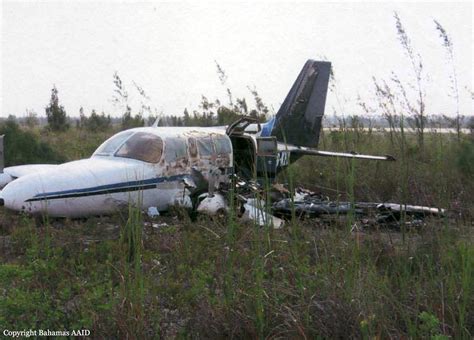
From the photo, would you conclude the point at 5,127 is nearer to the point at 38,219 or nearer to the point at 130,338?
the point at 38,219

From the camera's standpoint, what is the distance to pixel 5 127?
17.9 meters

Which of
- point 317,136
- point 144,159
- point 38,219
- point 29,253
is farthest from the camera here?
point 317,136

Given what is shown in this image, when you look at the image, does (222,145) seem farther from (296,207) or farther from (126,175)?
(296,207)

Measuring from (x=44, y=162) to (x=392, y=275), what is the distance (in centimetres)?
1273

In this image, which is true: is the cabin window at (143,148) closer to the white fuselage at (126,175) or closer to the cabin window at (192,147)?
the white fuselage at (126,175)

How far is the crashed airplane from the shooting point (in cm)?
892

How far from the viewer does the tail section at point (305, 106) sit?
14.1m

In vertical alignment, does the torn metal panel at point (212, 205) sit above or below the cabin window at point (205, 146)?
below

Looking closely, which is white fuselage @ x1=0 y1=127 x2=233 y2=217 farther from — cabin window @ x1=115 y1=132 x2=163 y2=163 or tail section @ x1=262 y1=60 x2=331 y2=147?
tail section @ x1=262 y1=60 x2=331 y2=147

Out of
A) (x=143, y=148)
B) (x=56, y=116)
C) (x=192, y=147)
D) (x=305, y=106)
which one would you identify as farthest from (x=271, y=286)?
(x=56, y=116)

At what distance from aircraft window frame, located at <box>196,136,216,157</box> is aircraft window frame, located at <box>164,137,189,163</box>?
0.33m

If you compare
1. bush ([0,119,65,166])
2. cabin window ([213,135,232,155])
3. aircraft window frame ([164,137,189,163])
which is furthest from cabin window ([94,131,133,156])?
bush ([0,119,65,166])

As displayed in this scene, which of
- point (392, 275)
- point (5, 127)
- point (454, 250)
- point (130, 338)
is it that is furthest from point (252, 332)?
point (5, 127)

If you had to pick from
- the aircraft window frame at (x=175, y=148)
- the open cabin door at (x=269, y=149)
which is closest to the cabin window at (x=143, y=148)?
the aircraft window frame at (x=175, y=148)
